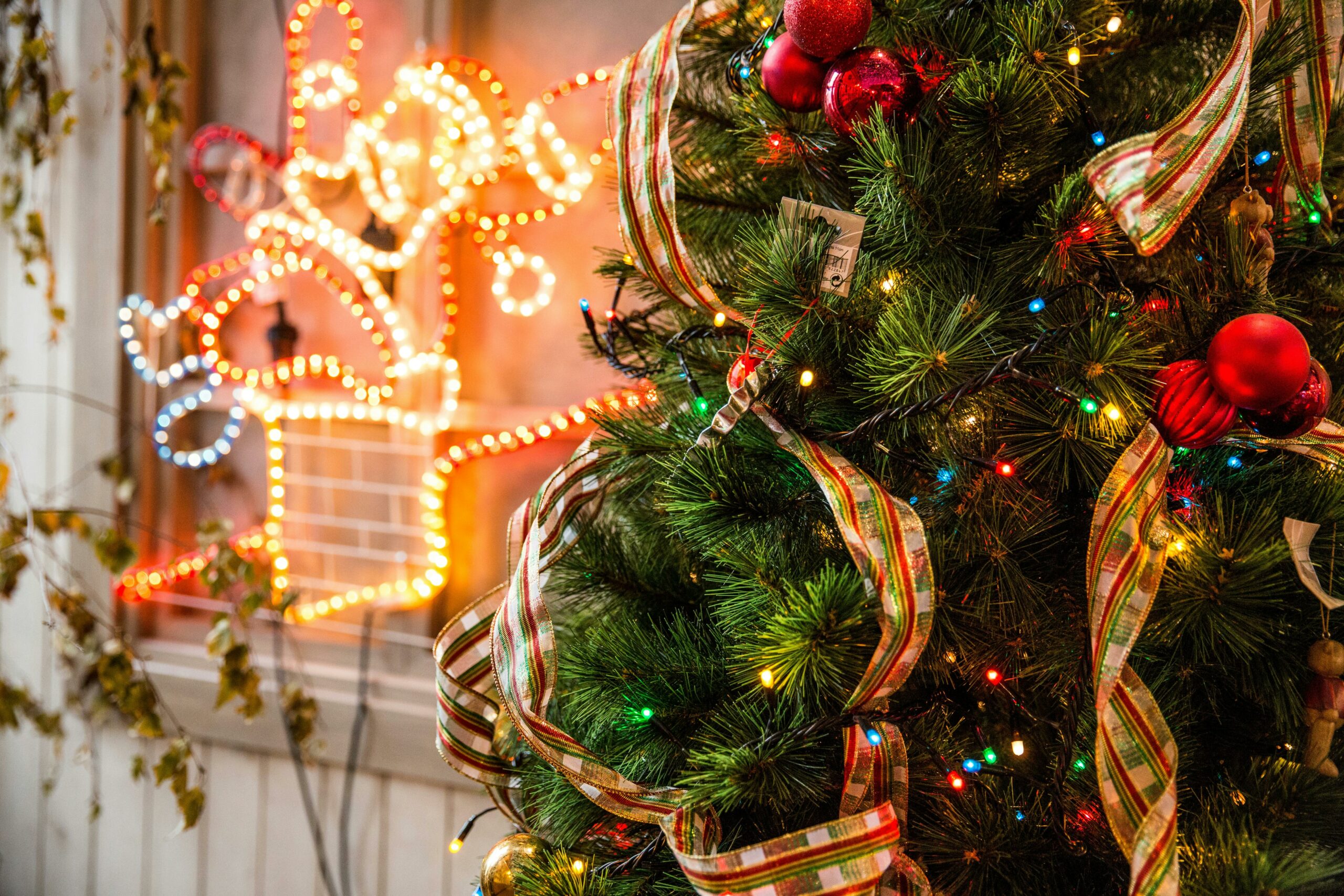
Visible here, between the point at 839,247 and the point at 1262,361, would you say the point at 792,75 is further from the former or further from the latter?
the point at 1262,361

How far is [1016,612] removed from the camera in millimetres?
506

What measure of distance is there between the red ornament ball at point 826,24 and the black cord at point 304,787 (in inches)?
45.2

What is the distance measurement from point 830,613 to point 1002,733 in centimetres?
16

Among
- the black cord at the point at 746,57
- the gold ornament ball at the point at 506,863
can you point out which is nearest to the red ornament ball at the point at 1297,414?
the black cord at the point at 746,57

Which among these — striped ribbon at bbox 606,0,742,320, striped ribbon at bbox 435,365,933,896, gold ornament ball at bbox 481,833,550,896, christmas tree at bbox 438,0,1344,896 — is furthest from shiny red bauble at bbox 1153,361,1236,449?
gold ornament ball at bbox 481,833,550,896

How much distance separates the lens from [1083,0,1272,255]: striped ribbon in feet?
1.29

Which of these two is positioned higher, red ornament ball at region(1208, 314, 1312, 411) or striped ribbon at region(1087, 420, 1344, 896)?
red ornament ball at region(1208, 314, 1312, 411)

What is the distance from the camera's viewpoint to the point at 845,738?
0.48m

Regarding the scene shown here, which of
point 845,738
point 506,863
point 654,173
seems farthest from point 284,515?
point 845,738

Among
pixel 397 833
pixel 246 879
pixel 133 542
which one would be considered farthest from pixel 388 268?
pixel 246 879

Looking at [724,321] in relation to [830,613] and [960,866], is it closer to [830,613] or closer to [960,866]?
[830,613]

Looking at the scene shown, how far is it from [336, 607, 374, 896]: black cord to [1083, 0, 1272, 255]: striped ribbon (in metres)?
→ 1.12

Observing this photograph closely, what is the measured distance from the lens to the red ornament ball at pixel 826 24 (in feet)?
1.70

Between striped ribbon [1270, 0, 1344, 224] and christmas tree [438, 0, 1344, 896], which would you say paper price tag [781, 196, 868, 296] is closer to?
christmas tree [438, 0, 1344, 896]
